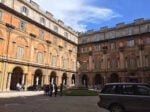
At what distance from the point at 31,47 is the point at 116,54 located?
1992 cm

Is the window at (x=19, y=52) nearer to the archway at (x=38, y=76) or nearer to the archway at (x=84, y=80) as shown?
the archway at (x=38, y=76)

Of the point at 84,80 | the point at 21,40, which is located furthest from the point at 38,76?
the point at 84,80

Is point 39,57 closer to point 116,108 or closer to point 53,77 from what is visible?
point 53,77

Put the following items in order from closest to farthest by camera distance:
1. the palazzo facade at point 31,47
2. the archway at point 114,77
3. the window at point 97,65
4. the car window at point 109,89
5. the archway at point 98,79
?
the car window at point 109,89, the palazzo facade at point 31,47, the archway at point 114,77, the window at point 97,65, the archway at point 98,79

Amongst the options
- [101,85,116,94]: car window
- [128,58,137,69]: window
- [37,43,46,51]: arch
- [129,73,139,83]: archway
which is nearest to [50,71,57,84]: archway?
[37,43,46,51]: arch

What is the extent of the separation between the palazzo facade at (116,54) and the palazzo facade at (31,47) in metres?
4.37

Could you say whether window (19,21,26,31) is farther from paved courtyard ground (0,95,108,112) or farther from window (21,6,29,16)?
paved courtyard ground (0,95,108,112)

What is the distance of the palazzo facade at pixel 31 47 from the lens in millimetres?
29469

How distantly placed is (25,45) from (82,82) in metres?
21.5

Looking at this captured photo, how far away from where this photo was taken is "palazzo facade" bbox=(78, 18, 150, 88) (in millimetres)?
39969

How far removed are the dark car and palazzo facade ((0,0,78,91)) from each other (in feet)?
71.3

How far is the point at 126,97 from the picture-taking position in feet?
32.9

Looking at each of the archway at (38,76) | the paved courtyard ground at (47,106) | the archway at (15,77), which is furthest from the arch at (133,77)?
the paved courtyard ground at (47,106)

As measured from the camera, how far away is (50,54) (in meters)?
39.6
